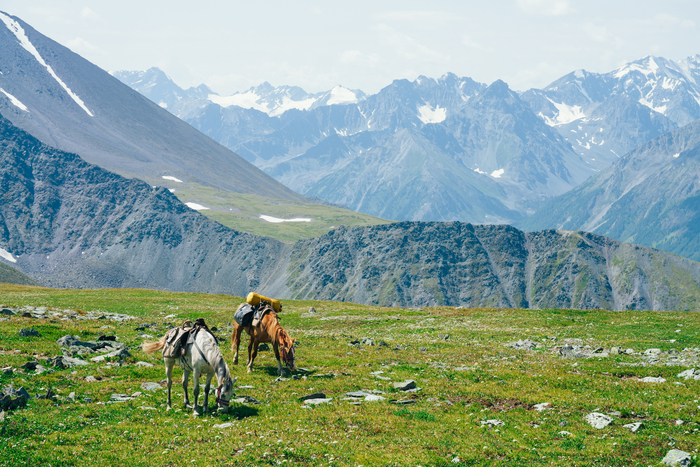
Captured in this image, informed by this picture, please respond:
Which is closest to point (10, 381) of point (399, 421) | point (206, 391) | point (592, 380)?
point (206, 391)

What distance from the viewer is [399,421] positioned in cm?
1761

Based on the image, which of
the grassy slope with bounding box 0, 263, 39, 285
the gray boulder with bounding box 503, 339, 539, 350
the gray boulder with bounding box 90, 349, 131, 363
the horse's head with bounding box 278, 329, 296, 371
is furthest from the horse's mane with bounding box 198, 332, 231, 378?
the grassy slope with bounding box 0, 263, 39, 285

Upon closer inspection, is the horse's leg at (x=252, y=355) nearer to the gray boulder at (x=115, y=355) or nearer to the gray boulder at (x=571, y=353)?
the gray boulder at (x=115, y=355)

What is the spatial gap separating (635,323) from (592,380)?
3020 cm

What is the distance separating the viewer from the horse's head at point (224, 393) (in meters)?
17.9

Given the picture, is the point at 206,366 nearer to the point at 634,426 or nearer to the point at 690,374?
the point at 634,426

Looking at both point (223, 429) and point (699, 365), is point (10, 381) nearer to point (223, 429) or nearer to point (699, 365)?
point (223, 429)

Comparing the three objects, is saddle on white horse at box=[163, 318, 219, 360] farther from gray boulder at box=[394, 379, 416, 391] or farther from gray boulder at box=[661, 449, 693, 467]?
gray boulder at box=[661, 449, 693, 467]

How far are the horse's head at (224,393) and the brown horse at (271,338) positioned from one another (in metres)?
5.51

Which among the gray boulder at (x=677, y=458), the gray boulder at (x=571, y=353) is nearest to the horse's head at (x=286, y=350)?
the gray boulder at (x=677, y=458)

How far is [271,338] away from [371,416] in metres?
7.89

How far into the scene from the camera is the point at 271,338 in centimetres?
2430

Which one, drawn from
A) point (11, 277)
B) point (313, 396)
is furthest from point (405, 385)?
point (11, 277)

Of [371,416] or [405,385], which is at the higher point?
[405,385]
